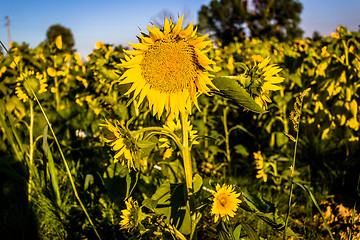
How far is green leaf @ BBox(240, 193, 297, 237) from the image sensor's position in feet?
4.34

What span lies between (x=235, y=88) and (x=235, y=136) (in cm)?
291

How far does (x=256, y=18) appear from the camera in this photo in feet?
97.5

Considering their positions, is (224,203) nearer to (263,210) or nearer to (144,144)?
(263,210)

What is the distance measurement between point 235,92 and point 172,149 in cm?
46

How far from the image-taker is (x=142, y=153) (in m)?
1.23

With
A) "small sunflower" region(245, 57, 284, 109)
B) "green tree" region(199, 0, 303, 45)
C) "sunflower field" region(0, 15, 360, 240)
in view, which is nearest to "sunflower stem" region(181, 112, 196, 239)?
"sunflower field" region(0, 15, 360, 240)

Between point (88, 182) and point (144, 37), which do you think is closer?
point (144, 37)

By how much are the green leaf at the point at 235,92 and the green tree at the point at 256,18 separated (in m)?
28.0

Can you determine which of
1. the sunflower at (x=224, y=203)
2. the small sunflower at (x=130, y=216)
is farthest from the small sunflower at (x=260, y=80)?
the small sunflower at (x=130, y=216)

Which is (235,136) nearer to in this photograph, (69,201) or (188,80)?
(69,201)

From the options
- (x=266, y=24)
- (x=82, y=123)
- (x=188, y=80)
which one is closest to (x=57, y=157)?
(x=82, y=123)

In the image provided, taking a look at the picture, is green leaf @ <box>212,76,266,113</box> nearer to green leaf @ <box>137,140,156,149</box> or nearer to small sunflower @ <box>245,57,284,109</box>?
small sunflower @ <box>245,57,284,109</box>

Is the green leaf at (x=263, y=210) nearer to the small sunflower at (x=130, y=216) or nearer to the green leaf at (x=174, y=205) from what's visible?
the green leaf at (x=174, y=205)

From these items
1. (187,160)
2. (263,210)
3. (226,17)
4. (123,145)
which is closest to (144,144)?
(123,145)
